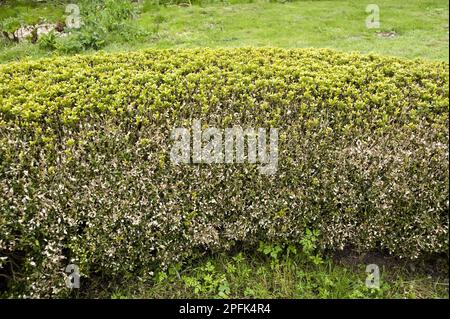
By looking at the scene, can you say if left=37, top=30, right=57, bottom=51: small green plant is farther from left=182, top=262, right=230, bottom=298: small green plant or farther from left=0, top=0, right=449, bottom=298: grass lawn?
left=182, top=262, right=230, bottom=298: small green plant

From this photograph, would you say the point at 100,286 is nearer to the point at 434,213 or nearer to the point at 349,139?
the point at 349,139

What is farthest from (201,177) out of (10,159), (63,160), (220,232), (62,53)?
(62,53)

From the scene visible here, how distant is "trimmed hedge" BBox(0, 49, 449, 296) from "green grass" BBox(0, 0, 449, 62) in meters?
3.68

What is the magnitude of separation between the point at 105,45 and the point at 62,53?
0.74 metres

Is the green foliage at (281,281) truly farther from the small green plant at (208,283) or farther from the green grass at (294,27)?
the green grass at (294,27)

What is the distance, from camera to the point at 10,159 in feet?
11.5

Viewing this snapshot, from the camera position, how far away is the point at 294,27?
9062 millimetres

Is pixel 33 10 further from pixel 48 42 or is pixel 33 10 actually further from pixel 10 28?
pixel 48 42

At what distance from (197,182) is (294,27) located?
6315 mm

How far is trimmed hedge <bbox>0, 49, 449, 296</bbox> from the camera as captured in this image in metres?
3.47

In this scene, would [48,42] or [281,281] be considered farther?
[48,42]

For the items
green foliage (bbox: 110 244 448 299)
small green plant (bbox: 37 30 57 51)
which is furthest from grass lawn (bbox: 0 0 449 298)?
small green plant (bbox: 37 30 57 51)

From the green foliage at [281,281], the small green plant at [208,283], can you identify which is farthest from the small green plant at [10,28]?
the small green plant at [208,283]

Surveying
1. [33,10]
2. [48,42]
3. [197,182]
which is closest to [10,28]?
[48,42]
